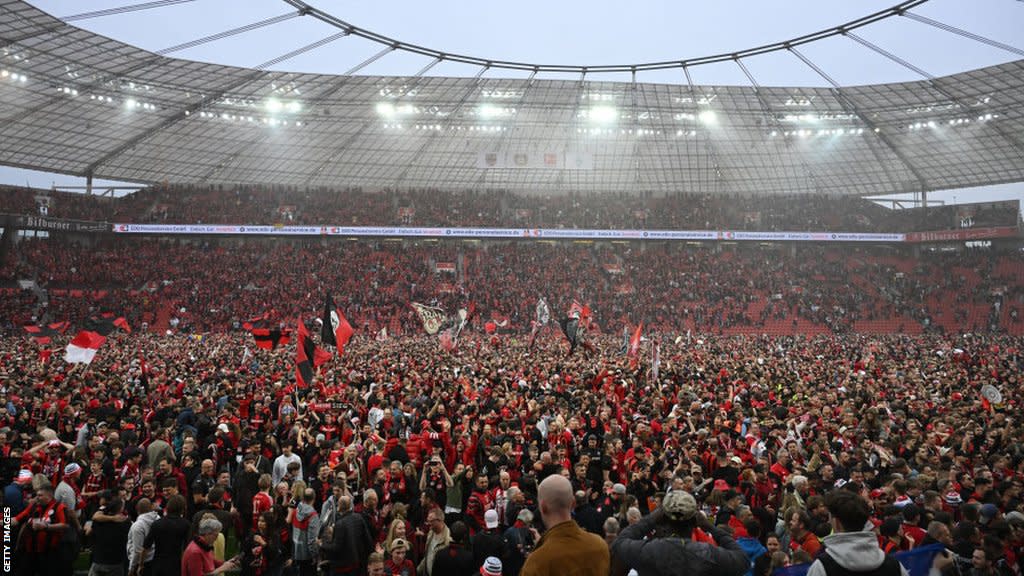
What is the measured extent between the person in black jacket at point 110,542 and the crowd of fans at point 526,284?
31.3 metres

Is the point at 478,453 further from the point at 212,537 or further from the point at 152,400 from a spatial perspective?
the point at 152,400

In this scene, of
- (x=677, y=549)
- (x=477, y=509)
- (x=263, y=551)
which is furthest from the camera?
(x=477, y=509)

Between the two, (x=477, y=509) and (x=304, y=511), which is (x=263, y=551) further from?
(x=477, y=509)

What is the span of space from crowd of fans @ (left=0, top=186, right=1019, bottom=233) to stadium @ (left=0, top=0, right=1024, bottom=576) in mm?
325

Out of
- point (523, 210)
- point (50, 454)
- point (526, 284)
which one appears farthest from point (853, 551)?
point (523, 210)

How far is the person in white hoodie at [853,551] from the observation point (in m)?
3.05

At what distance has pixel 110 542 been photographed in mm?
5910

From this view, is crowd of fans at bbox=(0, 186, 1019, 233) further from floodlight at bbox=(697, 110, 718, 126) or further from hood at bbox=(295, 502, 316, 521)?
hood at bbox=(295, 502, 316, 521)

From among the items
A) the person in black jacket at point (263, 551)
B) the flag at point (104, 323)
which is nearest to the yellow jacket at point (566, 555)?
the person in black jacket at point (263, 551)

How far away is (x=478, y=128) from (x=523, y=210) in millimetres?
8451

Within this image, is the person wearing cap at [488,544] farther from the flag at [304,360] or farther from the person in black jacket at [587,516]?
the flag at [304,360]

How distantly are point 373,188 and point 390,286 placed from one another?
46.7 ft

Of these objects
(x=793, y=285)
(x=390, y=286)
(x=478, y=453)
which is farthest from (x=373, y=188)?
(x=478, y=453)

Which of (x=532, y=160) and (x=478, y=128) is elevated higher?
(x=478, y=128)
